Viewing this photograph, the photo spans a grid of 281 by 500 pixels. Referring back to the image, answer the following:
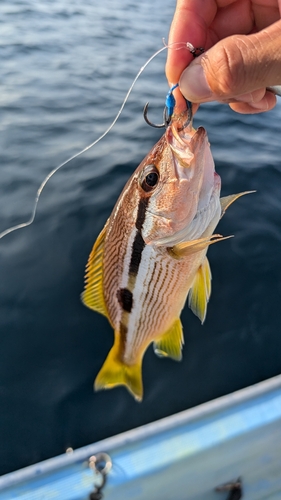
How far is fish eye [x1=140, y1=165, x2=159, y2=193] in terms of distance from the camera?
5.77 ft

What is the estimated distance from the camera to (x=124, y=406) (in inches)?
102

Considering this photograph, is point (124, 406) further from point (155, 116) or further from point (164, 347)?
point (155, 116)

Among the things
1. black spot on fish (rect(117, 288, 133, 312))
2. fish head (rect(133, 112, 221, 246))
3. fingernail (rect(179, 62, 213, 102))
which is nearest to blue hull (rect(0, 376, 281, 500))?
black spot on fish (rect(117, 288, 133, 312))

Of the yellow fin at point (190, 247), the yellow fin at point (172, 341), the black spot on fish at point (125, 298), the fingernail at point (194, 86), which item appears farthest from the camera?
the yellow fin at point (172, 341)

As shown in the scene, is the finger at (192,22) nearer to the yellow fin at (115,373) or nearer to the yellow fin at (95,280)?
the yellow fin at (95,280)

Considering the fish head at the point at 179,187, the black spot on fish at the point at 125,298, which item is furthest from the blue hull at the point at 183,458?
the fish head at the point at 179,187

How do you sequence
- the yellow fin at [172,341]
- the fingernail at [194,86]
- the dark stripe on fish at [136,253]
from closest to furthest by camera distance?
the fingernail at [194,86] → the dark stripe on fish at [136,253] → the yellow fin at [172,341]

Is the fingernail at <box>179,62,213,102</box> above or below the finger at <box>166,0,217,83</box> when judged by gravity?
below

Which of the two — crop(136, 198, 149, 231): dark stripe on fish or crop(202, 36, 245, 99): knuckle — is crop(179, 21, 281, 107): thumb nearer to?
crop(202, 36, 245, 99): knuckle

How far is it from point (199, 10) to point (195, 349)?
88.9 inches

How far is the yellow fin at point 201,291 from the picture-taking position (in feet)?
6.44

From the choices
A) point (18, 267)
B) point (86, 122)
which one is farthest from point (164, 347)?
point (86, 122)

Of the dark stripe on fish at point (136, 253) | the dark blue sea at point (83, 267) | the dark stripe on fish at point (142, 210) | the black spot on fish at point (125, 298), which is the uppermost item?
the dark stripe on fish at point (142, 210)

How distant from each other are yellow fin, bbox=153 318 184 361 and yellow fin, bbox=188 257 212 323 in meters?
0.14
